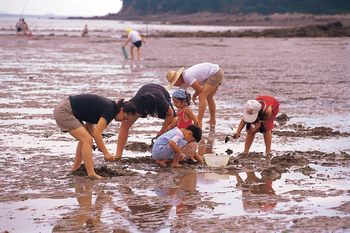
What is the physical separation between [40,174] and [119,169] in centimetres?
98

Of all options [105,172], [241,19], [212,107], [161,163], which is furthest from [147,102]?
[241,19]

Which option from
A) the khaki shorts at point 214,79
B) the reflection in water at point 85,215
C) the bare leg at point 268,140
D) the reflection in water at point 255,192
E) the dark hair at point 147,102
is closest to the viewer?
the reflection in water at point 85,215

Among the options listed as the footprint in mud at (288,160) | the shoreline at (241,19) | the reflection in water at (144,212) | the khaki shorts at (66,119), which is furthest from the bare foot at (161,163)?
the shoreline at (241,19)

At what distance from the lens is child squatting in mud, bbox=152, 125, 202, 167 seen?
569 cm

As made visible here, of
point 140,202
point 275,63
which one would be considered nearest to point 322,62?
point 275,63

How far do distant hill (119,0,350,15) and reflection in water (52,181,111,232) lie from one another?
101 m

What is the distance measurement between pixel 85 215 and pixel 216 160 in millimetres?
2116

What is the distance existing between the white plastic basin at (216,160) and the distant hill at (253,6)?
9956 centimetres

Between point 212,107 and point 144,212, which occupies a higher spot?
point 212,107

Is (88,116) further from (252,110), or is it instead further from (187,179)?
(252,110)

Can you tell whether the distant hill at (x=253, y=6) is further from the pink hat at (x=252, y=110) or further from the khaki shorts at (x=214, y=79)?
the pink hat at (x=252, y=110)

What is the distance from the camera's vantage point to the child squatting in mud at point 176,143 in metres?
5.69

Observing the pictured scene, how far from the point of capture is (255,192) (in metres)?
4.75

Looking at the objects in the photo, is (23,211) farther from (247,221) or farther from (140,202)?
(247,221)
